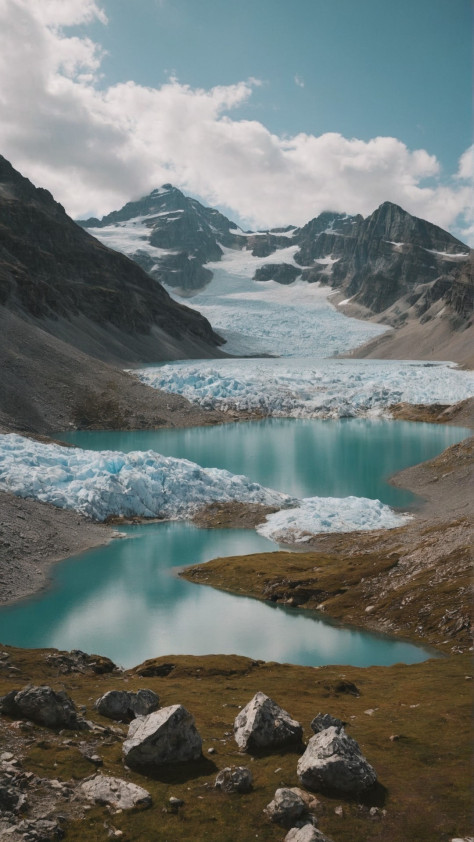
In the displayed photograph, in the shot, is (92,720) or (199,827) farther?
(92,720)

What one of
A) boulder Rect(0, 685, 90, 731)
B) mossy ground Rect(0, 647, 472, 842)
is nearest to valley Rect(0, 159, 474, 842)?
mossy ground Rect(0, 647, 472, 842)

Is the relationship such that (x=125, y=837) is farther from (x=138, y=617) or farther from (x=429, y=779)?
(x=138, y=617)

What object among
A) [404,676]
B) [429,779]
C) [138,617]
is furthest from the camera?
[138,617]

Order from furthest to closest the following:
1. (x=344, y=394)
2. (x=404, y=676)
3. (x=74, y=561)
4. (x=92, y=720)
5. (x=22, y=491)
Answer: (x=344, y=394)
(x=22, y=491)
(x=74, y=561)
(x=404, y=676)
(x=92, y=720)

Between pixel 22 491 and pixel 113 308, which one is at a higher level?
pixel 113 308

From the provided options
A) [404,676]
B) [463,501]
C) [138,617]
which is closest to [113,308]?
[463,501]

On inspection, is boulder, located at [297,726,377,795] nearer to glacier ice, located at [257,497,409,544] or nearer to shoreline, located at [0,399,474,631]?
shoreline, located at [0,399,474,631]

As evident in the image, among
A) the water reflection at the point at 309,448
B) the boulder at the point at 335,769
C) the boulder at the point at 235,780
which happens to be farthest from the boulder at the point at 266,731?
the water reflection at the point at 309,448

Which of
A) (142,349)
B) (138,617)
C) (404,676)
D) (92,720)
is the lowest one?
(138,617)
